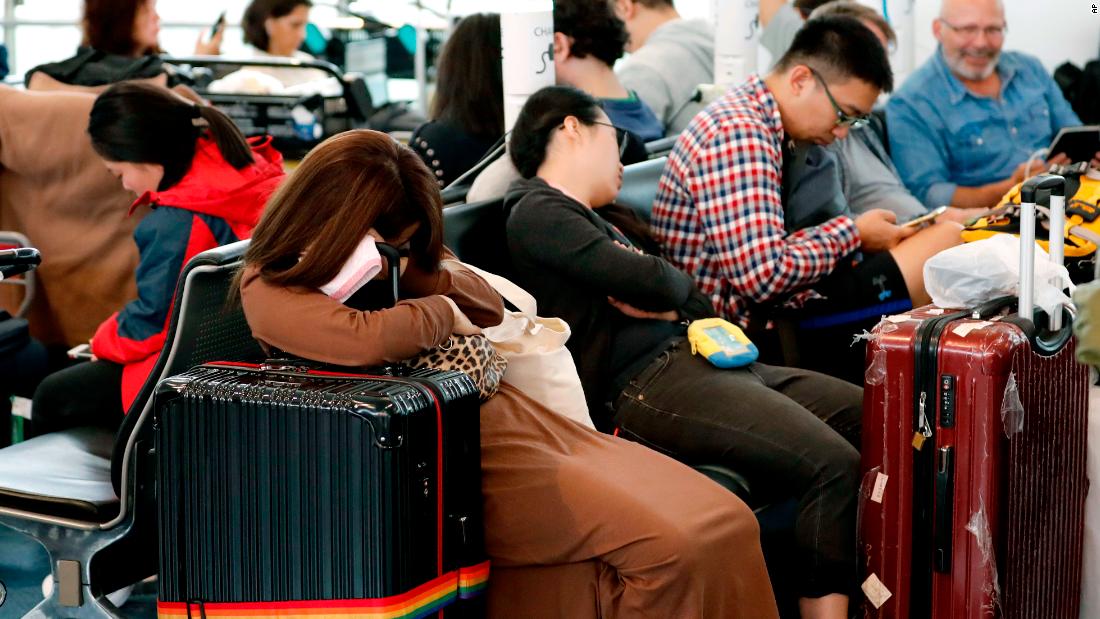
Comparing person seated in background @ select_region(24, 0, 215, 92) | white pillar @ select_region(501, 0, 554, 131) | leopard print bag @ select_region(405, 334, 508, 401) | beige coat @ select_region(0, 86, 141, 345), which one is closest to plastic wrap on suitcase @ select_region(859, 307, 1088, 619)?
leopard print bag @ select_region(405, 334, 508, 401)

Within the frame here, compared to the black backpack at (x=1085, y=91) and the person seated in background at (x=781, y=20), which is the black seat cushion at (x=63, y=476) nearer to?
the person seated in background at (x=781, y=20)

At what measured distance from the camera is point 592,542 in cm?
225

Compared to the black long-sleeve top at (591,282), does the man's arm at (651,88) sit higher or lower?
higher

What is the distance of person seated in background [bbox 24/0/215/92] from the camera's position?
4.16m

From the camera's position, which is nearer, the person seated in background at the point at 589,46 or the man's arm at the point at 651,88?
the person seated in background at the point at 589,46

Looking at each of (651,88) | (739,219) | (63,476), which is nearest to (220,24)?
(651,88)

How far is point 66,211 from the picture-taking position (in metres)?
3.76

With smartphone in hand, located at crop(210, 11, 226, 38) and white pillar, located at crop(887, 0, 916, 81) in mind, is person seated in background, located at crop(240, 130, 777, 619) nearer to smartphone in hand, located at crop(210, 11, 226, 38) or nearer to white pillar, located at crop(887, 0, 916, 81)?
white pillar, located at crop(887, 0, 916, 81)

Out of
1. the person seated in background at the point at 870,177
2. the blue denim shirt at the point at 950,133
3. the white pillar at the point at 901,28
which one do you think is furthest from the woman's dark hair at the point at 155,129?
the white pillar at the point at 901,28

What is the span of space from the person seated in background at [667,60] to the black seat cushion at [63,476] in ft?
9.14

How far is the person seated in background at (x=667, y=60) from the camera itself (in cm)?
509

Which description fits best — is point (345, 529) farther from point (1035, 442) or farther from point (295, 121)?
point (295, 121)

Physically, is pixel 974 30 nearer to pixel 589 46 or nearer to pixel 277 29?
pixel 589 46

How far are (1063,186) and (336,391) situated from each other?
1.54 metres
